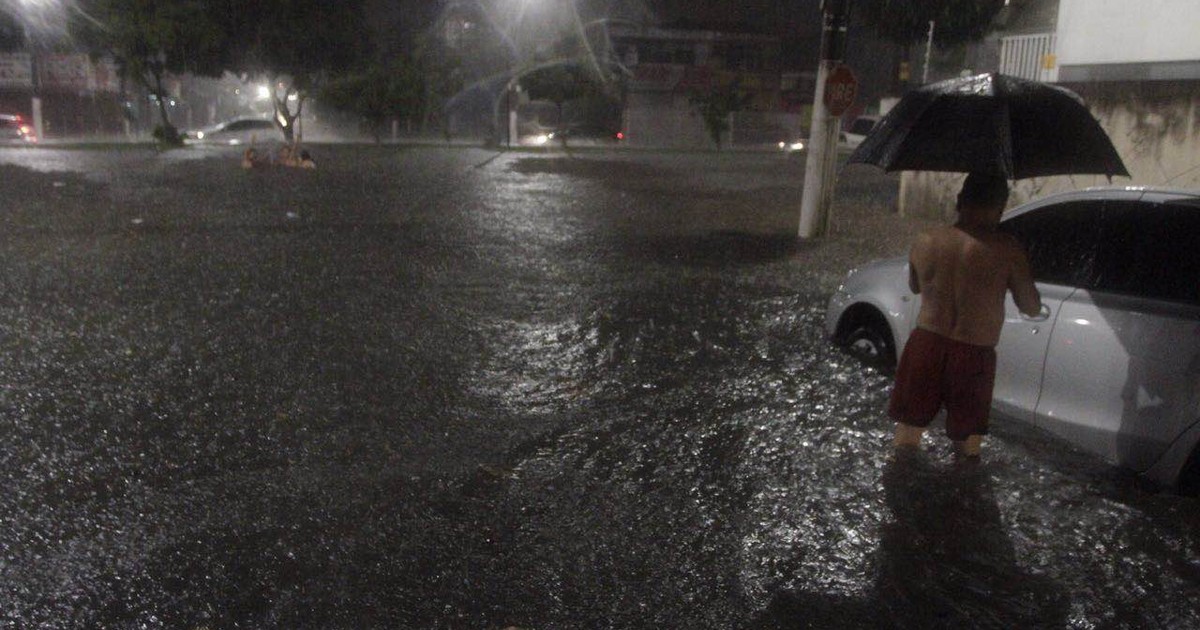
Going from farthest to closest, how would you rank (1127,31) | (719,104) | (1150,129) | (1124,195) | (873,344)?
(719,104) < (1127,31) < (1150,129) < (873,344) < (1124,195)

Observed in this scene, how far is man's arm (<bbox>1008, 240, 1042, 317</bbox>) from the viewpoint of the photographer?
13.8 feet

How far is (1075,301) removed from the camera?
4.67 metres

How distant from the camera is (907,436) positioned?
480cm

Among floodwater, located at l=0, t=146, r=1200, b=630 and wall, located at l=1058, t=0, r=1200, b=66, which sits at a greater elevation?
wall, located at l=1058, t=0, r=1200, b=66

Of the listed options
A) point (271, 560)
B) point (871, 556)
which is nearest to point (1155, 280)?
point (871, 556)

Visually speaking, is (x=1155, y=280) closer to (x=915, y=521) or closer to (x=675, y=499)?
(x=915, y=521)

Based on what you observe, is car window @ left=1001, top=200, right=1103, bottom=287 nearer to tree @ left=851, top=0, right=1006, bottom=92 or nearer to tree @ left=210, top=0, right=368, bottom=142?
tree @ left=210, top=0, right=368, bottom=142

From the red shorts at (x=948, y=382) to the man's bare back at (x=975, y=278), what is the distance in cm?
7

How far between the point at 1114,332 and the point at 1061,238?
30.7 inches

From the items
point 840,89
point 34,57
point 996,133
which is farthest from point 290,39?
point 996,133

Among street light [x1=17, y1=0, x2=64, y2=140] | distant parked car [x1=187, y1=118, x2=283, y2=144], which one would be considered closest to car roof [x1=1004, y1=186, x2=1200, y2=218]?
distant parked car [x1=187, y1=118, x2=283, y2=144]

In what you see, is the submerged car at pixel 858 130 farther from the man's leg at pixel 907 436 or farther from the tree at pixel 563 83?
the man's leg at pixel 907 436

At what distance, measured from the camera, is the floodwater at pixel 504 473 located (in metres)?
3.76

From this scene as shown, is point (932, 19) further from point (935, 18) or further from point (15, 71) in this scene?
point (15, 71)
